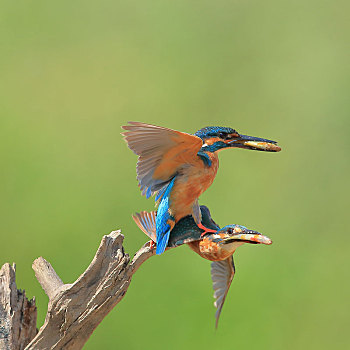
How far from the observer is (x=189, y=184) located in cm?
96

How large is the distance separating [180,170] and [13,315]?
472 mm

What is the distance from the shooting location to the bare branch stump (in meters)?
A: 1.01

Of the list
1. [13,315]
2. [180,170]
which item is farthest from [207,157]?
[13,315]

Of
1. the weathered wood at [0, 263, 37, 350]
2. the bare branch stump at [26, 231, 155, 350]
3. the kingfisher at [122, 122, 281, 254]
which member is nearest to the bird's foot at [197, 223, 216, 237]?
the kingfisher at [122, 122, 281, 254]

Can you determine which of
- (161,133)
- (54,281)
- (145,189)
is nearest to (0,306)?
(54,281)

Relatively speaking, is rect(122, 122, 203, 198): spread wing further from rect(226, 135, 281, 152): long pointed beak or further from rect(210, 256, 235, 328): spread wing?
rect(210, 256, 235, 328): spread wing

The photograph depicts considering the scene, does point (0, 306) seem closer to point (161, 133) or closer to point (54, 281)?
point (54, 281)

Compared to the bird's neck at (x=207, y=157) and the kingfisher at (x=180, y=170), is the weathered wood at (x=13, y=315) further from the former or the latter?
the bird's neck at (x=207, y=157)

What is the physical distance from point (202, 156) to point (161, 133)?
10 cm

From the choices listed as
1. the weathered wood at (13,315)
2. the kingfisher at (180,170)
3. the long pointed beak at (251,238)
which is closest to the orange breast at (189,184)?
the kingfisher at (180,170)

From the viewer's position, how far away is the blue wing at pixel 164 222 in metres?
0.97

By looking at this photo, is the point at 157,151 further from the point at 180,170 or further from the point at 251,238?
the point at 251,238

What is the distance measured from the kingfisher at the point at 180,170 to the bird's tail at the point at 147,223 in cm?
4

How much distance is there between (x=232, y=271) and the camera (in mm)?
1068
